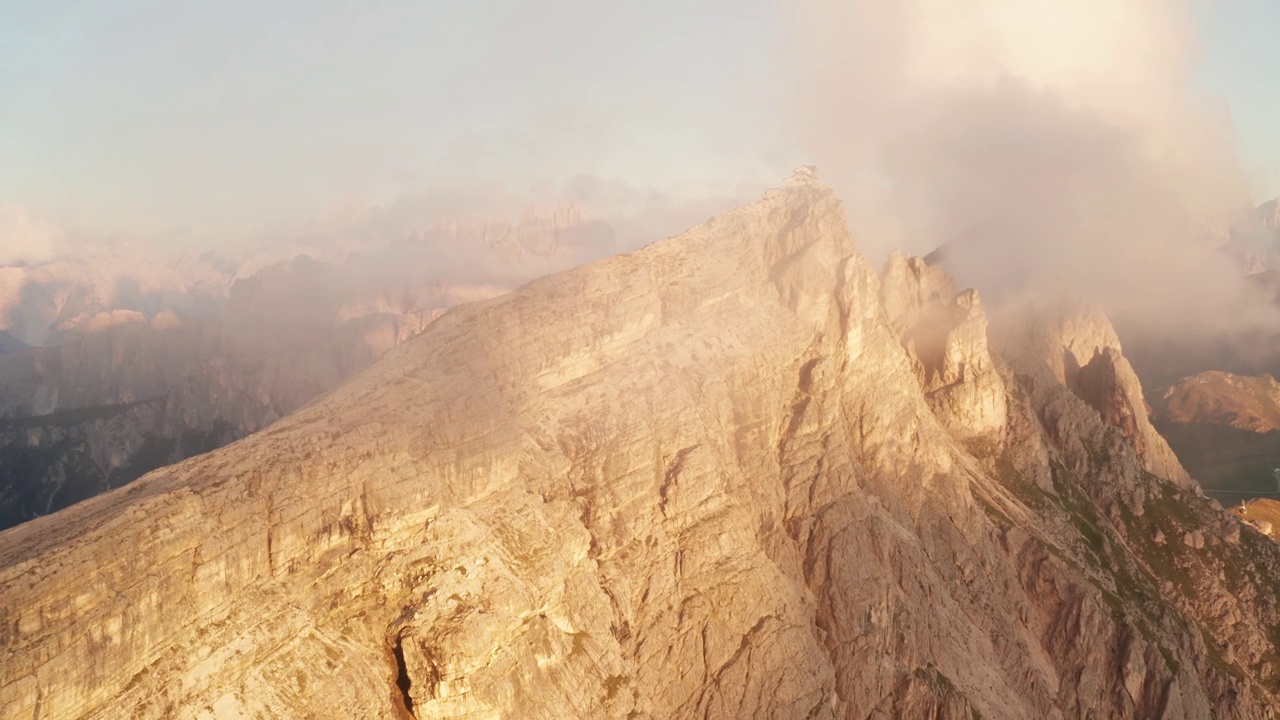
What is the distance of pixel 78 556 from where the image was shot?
160 feet

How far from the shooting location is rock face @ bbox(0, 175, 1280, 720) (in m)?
52.8

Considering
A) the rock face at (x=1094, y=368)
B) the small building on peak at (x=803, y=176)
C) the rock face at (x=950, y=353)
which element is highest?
the small building on peak at (x=803, y=176)

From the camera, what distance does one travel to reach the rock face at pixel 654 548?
52750mm

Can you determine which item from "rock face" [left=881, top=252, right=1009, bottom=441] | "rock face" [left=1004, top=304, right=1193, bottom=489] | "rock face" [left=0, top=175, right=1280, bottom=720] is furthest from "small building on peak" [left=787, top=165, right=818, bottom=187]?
"rock face" [left=1004, top=304, right=1193, bottom=489]

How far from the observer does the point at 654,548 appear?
7931 cm

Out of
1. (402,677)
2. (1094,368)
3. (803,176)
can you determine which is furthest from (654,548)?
(1094,368)

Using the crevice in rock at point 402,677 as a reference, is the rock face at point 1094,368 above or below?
below

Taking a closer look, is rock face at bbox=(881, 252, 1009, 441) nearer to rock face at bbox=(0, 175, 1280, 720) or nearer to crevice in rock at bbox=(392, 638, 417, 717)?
rock face at bbox=(0, 175, 1280, 720)

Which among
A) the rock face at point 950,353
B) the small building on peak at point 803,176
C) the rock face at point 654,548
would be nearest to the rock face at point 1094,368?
the rock face at point 950,353

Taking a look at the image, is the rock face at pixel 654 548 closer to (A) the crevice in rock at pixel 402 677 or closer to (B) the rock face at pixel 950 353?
(A) the crevice in rock at pixel 402 677

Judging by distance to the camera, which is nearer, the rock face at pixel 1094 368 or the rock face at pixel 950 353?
the rock face at pixel 950 353

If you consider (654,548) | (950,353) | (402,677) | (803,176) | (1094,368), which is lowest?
(1094,368)

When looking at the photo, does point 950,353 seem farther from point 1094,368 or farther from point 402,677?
point 402,677

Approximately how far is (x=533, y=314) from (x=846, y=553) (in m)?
42.3
